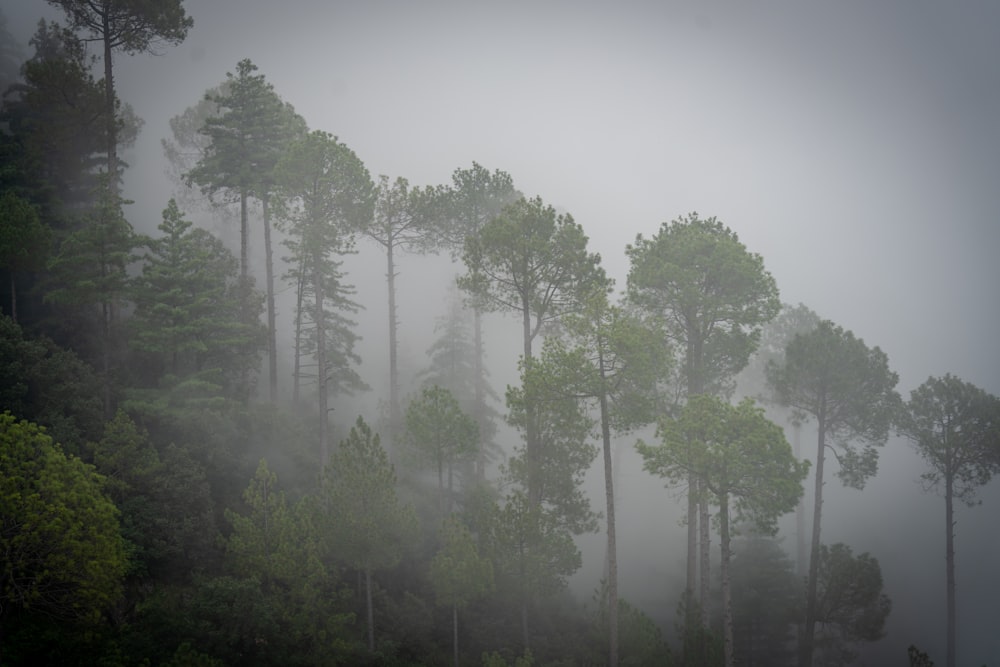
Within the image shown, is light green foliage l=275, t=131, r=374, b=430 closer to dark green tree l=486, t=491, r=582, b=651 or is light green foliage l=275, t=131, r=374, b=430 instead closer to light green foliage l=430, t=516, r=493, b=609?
light green foliage l=430, t=516, r=493, b=609

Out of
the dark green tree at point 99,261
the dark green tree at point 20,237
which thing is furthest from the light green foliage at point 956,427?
the dark green tree at point 20,237

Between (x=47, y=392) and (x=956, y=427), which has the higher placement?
(x=47, y=392)

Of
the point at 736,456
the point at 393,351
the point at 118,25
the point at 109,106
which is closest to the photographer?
the point at 736,456

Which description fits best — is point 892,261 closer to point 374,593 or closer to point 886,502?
point 886,502

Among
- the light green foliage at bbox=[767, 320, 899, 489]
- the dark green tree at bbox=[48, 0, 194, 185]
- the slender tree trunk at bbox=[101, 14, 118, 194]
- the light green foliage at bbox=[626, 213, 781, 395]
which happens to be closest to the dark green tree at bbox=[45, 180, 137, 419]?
the slender tree trunk at bbox=[101, 14, 118, 194]

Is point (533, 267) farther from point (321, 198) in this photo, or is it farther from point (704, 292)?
point (321, 198)

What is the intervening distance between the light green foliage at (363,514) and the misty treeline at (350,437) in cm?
8

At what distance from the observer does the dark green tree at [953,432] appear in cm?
2125

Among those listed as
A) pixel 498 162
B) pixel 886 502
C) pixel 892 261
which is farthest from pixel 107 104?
pixel 892 261

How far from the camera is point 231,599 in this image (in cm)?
1282

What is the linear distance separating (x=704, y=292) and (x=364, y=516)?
14.6 meters

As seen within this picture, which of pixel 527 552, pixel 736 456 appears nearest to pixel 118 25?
pixel 527 552

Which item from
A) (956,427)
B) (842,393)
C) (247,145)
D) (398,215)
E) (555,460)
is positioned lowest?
(555,460)

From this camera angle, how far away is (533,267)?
18344 mm
